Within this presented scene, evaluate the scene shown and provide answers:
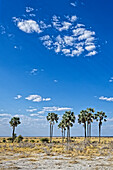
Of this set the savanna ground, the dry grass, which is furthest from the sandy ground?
the dry grass

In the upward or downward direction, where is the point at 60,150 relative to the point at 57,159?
downward

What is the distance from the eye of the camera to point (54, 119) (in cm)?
7712

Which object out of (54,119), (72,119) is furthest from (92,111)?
(54,119)

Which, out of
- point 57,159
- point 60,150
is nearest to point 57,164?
point 57,159

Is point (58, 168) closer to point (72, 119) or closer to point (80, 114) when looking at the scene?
point (72, 119)

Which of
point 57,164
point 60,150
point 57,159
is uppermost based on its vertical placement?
point 57,164

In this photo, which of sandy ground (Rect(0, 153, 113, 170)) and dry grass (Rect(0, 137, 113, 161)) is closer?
sandy ground (Rect(0, 153, 113, 170))

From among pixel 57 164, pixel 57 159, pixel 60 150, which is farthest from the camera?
pixel 60 150

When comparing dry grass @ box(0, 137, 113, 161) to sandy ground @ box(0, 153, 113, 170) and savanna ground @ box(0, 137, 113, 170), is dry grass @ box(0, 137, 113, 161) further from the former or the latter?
sandy ground @ box(0, 153, 113, 170)

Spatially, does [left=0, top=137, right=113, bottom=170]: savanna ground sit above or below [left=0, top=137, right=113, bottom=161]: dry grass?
above

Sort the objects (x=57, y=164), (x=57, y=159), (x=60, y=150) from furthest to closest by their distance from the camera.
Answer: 1. (x=60, y=150)
2. (x=57, y=159)
3. (x=57, y=164)

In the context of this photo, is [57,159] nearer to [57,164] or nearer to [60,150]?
[57,164]

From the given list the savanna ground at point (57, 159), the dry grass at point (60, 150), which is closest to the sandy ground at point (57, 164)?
the savanna ground at point (57, 159)

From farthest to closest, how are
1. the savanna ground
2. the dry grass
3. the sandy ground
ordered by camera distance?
the dry grass → the savanna ground → the sandy ground
